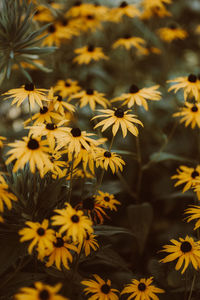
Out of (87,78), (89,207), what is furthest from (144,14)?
(89,207)

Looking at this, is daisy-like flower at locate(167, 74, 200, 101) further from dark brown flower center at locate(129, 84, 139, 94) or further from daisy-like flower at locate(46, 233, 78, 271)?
daisy-like flower at locate(46, 233, 78, 271)

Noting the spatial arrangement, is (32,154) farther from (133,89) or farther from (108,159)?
(133,89)

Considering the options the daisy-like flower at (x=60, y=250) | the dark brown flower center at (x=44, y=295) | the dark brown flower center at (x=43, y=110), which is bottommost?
the dark brown flower center at (x=44, y=295)

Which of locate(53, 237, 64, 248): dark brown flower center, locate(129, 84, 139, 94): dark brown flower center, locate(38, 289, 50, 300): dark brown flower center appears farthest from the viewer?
locate(129, 84, 139, 94): dark brown flower center

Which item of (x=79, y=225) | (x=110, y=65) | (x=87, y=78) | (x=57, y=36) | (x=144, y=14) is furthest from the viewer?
(x=110, y=65)

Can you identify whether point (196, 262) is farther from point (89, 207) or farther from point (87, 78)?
point (87, 78)

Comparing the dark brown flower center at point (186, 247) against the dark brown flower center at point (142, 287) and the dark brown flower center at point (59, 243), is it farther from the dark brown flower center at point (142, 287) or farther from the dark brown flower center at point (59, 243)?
the dark brown flower center at point (59, 243)

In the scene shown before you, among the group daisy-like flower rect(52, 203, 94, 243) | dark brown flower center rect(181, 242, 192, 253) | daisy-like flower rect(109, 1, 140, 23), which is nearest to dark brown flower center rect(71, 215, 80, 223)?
daisy-like flower rect(52, 203, 94, 243)

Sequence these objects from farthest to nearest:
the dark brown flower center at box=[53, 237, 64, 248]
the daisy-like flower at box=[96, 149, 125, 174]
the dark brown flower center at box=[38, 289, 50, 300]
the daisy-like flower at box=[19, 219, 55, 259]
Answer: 1. the daisy-like flower at box=[96, 149, 125, 174]
2. the dark brown flower center at box=[53, 237, 64, 248]
3. the daisy-like flower at box=[19, 219, 55, 259]
4. the dark brown flower center at box=[38, 289, 50, 300]

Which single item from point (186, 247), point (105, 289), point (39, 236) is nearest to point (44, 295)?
point (39, 236)

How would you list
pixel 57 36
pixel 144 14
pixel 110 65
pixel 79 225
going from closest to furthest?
pixel 79 225 < pixel 57 36 < pixel 144 14 < pixel 110 65

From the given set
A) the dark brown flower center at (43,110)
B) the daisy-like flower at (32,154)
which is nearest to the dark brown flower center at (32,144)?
the daisy-like flower at (32,154)
